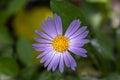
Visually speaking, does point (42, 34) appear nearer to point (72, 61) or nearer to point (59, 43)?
point (59, 43)

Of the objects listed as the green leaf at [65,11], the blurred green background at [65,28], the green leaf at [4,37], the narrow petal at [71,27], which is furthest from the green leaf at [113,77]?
the green leaf at [4,37]

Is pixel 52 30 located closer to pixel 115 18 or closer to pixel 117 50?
pixel 117 50

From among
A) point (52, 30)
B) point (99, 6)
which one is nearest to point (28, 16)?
point (99, 6)

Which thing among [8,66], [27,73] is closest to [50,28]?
[8,66]

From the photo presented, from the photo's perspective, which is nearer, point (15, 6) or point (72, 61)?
point (72, 61)

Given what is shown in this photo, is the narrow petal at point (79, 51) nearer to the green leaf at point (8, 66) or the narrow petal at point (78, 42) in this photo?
the narrow petal at point (78, 42)

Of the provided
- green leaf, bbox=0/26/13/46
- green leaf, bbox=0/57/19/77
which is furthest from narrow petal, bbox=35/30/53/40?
green leaf, bbox=0/26/13/46

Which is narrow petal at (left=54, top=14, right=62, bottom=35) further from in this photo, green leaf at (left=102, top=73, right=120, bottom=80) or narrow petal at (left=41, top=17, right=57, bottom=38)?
green leaf at (left=102, top=73, right=120, bottom=80)

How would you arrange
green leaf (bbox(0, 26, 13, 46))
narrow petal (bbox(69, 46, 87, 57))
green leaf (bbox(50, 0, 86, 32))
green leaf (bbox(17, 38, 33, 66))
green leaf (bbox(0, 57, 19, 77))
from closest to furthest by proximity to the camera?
narrow petal (bbox(69, 46, 87, 57))
green leaf (bbox(50, 0, 86, 32))
green leaf (bbox(0, 57, 19, 77))
green leaf (bbox(17, 38, 33, 66))
green leaf (bbox(0, 26, 13, 46))
